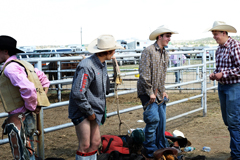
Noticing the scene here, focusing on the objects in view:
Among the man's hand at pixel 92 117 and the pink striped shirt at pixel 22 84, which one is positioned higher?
the pink striped shirt at pixel 22 84

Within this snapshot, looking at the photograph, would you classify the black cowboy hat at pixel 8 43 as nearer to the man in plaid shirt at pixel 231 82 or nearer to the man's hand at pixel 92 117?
the man's hand at pixel 92 117

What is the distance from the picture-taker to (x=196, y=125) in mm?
6945

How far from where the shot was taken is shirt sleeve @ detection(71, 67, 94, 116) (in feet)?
10.3

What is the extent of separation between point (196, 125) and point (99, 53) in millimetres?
4194

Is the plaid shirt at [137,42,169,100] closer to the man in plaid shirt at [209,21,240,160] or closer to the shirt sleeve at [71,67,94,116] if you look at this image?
the man in plaid shirt at [209,21,240,160]

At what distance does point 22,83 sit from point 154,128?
7.10 ft

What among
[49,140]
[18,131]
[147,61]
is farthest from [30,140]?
[49,140]

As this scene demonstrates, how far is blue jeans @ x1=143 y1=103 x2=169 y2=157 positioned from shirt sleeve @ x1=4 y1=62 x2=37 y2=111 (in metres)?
1.85

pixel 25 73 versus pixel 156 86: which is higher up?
pixel 25 73

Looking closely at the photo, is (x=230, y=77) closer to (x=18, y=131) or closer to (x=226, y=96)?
(x=226, y=96)

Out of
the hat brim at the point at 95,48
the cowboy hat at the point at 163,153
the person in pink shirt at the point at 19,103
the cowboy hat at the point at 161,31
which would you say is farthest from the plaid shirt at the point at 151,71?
the person in pink shirt at the point at 19,103

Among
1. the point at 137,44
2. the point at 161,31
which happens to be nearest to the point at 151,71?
the point at 161,31

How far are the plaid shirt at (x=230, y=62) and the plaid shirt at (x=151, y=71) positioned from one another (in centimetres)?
88

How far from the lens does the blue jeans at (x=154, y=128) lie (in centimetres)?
436
